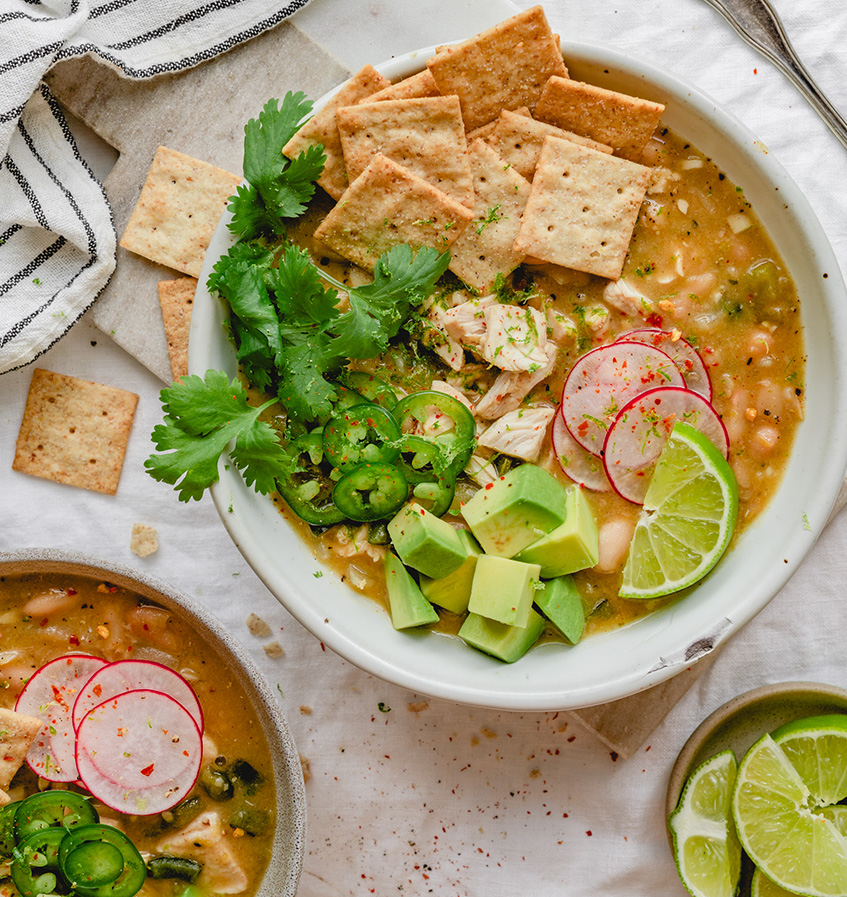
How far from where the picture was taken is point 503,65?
105 inches

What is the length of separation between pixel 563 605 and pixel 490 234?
121 cm

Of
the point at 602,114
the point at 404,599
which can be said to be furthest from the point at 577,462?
the point at 602,114

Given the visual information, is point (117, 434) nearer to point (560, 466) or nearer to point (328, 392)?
point (328, 392)

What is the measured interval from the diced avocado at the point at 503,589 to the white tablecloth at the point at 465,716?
72 centimetres

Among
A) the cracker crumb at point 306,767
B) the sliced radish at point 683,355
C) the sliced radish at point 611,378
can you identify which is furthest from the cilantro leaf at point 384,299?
the cracker crumb at point 306,767

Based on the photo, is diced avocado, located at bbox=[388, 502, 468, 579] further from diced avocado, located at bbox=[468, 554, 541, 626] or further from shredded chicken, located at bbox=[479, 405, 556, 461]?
shredded chicken, located at bbox=[479, 405, 556, 461]

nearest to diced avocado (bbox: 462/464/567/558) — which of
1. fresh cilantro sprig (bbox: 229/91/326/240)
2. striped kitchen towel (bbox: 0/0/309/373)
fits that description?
fresh cilantro sprig (bbox: 229/91/326/240)

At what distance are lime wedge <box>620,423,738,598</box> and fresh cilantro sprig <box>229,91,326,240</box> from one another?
1.38 m

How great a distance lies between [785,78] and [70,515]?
121 inches

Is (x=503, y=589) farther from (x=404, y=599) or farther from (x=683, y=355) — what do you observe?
(x=683, y=355)

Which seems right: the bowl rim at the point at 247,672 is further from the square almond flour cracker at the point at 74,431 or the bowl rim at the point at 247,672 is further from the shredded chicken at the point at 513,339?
the shredded chicken at the point at 513,339

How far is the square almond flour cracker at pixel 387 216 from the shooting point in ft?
8.64

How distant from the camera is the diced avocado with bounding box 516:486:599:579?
2.58 meters

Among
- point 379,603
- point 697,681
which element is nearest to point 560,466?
point 379,603
